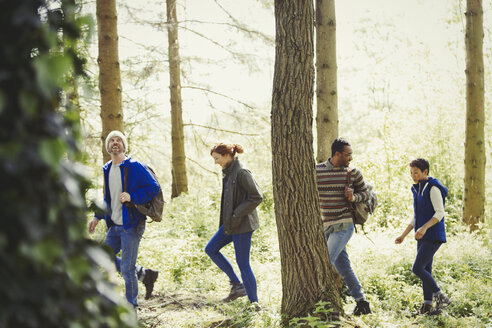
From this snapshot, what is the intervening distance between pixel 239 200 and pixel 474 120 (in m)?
6.72

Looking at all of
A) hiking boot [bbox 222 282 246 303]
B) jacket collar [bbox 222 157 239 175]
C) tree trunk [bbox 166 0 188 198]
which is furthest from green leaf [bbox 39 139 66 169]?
tree trunk [bbox 166 0 188 198]

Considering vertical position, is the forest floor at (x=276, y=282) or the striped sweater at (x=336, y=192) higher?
the striped sweater at (x=336, y=192)

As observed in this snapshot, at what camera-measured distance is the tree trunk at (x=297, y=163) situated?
162 inches

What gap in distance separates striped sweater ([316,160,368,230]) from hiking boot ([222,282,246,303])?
4.60ft

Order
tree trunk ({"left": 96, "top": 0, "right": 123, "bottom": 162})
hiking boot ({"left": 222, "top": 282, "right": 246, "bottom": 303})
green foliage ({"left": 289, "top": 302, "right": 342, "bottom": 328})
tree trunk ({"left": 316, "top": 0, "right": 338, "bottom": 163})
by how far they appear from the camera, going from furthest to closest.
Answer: tree trunk ({"left": 96, "top": 0, "right": 123, "bottom": 162}) < tree trunk ({"left": 316, "top": 0, "right": 338, "bottom": 163}) < hiking boot ({"left": 222, "top": 282, "right": 246, "bottom": 303}) < green foliage ({"left": 289, "top": 302, "right": 342, "bottom": 328})

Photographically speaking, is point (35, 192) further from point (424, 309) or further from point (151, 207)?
point (424, 309)

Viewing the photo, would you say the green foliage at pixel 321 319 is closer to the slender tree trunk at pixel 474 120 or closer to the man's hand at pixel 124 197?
the man's hand at pixel 124 197

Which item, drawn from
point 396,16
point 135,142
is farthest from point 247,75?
point 396,16

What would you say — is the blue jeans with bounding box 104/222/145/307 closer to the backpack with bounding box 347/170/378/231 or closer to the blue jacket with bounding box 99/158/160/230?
the blue jacket with bounding box 99/158/160/230

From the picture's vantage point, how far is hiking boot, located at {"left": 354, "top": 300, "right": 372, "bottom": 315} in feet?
16.6

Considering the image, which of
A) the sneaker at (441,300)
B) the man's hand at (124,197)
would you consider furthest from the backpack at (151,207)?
the sneaker at (441,300)

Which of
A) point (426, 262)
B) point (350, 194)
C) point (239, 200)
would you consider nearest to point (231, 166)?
point (239, 200)

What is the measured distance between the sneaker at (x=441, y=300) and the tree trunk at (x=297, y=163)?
1638mm

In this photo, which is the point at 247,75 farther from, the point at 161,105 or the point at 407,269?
the point at 407,269
